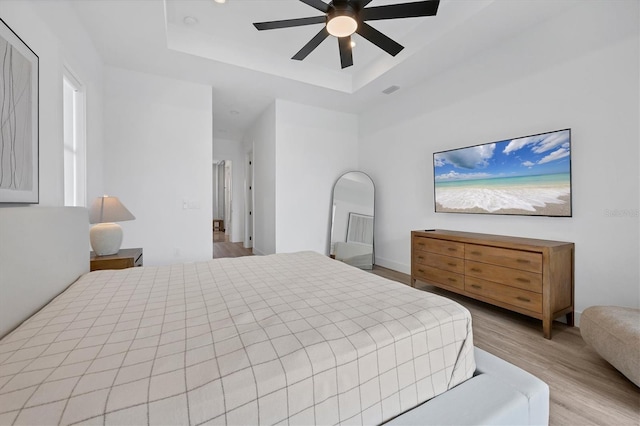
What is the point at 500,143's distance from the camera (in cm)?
283

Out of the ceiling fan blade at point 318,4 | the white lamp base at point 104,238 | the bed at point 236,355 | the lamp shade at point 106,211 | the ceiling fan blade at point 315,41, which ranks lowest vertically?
the bed at point 236,355

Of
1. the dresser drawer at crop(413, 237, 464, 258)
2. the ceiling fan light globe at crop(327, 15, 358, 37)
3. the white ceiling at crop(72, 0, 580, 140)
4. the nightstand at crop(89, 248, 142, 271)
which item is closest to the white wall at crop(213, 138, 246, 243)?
the white ceiling at crop(72, 0, 580, 140)

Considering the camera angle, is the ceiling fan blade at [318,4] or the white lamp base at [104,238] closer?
the ceiling fan blade at [318,4]

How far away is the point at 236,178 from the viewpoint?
23.0 feet

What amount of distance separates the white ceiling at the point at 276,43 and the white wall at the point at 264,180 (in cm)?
61

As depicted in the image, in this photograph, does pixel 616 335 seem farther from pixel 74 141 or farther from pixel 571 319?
pixel 74 141

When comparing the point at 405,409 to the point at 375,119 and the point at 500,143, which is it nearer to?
the point at 500,143

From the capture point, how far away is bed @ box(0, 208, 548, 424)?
63 cm

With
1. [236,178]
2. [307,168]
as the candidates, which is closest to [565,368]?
[307,168]

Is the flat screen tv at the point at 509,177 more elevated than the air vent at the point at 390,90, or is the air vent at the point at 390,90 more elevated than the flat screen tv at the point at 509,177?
the air vent at the point at 390,90

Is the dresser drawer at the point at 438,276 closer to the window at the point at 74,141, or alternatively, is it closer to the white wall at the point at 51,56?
the white wall at the point at 51,56

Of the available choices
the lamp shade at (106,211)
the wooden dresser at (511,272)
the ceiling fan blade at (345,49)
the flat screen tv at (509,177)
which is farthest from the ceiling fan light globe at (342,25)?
the lamp shade at (106,211)

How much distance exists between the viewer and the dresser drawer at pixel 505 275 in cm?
225

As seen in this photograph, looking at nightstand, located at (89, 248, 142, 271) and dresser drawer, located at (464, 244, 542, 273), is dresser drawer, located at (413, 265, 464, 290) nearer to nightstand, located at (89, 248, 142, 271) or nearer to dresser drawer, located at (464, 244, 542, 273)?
dresser drawer, located at (464, 244, 542, 273)
